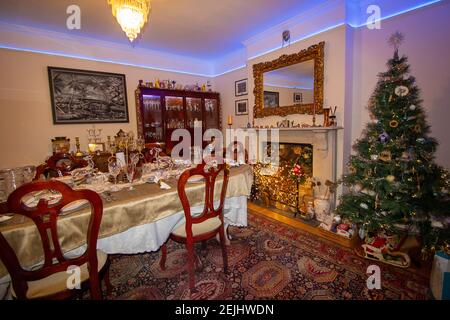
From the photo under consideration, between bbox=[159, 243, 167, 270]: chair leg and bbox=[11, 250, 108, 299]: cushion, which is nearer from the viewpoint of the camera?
bbox=[11, 250, 108, 299]: cushion

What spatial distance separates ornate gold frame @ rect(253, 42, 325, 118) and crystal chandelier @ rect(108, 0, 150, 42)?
2.28 meters

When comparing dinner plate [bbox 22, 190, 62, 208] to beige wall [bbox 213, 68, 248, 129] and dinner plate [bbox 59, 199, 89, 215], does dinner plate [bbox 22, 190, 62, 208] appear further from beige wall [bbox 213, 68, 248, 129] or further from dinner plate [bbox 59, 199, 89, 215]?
beige wall [bbox 213, 68, 248, 129]

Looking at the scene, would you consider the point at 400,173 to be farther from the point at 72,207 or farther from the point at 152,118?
the point at 152,118

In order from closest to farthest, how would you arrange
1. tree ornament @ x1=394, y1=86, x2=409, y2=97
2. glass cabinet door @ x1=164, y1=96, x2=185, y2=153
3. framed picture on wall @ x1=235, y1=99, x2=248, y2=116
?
tree ornament @ x1=394, y1=86, x2=409, y2=97 < glass cabinet door @ x1=164, y1=96, x2=185, y2=153 < framed picture on wall @ x1=235, y1=99, x2=248, y2=116

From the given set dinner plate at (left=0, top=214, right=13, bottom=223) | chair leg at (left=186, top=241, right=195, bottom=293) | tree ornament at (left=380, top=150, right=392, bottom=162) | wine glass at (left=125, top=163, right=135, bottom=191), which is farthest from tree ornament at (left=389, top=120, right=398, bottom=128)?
dinner plate at (left=0, top=214, right=13, bottom=223)

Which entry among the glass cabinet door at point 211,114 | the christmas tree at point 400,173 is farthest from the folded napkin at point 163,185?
the glass cabinet door at point 211,114

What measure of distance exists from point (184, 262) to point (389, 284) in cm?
184

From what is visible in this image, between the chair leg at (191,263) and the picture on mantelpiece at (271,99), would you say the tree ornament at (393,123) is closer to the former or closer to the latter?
the picture on mantelpiece at (271,99)

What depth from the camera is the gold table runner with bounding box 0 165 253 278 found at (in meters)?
1.19

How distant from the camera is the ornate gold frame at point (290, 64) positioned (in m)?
3.19

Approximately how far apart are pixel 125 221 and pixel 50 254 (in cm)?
42

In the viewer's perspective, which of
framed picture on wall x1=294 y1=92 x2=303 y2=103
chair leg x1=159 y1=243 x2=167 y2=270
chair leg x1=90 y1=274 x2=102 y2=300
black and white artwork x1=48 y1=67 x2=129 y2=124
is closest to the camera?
chair leg x1=90 y1=274 x2=102 y2=300
